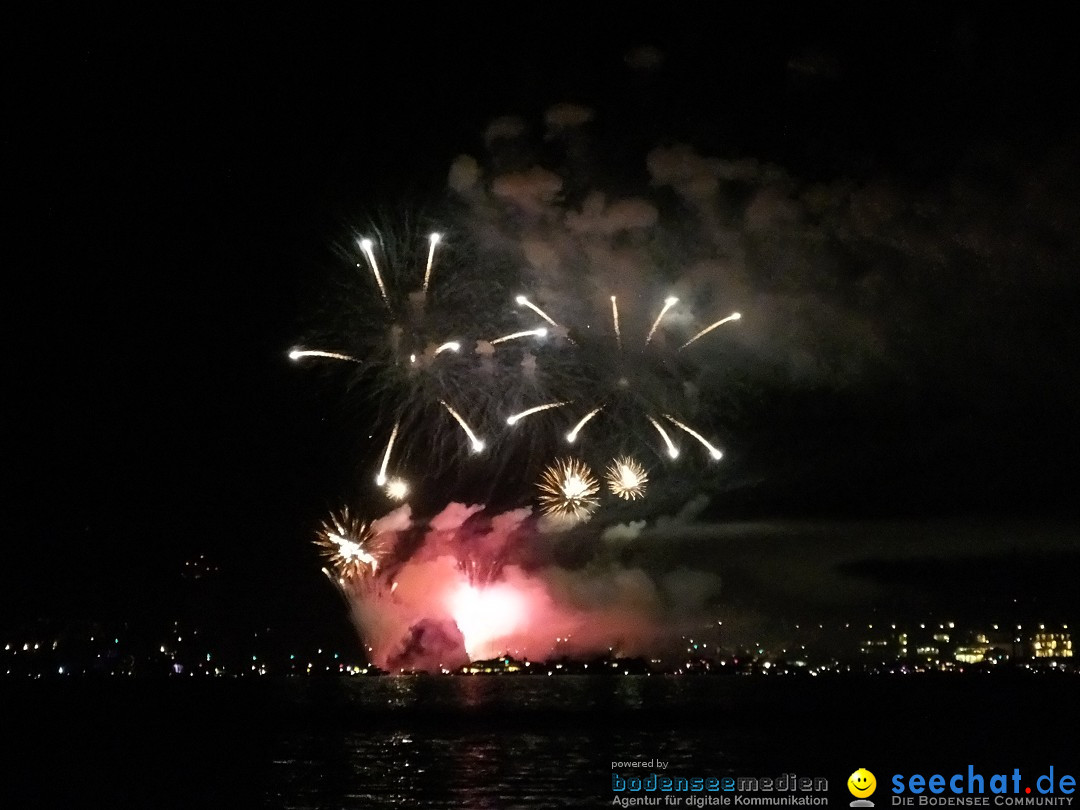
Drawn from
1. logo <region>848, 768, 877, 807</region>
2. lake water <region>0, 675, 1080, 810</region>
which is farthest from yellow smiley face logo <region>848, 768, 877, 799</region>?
lake water <region>0, 675, 1080, 810</region>

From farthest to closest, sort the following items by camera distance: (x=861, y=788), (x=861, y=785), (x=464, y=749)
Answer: (x=464, y=749)
(x=861, y=785)
(x=861, y=788)

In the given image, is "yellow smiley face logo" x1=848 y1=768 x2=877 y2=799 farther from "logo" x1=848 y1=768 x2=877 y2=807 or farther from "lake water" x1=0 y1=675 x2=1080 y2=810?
"lake water" x1=0 y1=675 x2=1080 y2=810

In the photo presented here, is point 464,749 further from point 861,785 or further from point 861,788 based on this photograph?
point 861,788

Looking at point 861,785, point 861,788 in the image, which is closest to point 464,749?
point 861,785

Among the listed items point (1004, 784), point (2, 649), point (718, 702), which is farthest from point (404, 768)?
point (2, 649)

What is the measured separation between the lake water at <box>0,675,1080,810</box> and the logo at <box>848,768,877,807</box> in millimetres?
308

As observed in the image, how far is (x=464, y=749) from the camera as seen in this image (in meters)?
41.5

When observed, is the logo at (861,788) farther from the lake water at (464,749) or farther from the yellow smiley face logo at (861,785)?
the lake water at (464,749)

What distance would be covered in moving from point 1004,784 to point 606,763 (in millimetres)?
12005

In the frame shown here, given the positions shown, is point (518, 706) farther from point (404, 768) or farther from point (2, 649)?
point (2, 649)

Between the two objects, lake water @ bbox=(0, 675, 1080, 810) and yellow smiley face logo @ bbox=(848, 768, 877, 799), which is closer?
yellow smiley face logo @ bbox=(848, 768, 877, 799)

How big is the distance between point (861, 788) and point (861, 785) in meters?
0.36

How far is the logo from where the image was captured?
23672 mm

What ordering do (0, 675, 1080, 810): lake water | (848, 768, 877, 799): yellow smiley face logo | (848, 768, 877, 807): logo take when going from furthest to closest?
(0, 675, 1080, 810): lake water → (848, 768, 877, 799): yellow smiley face logo → (848, 768, 877, 807): logo
